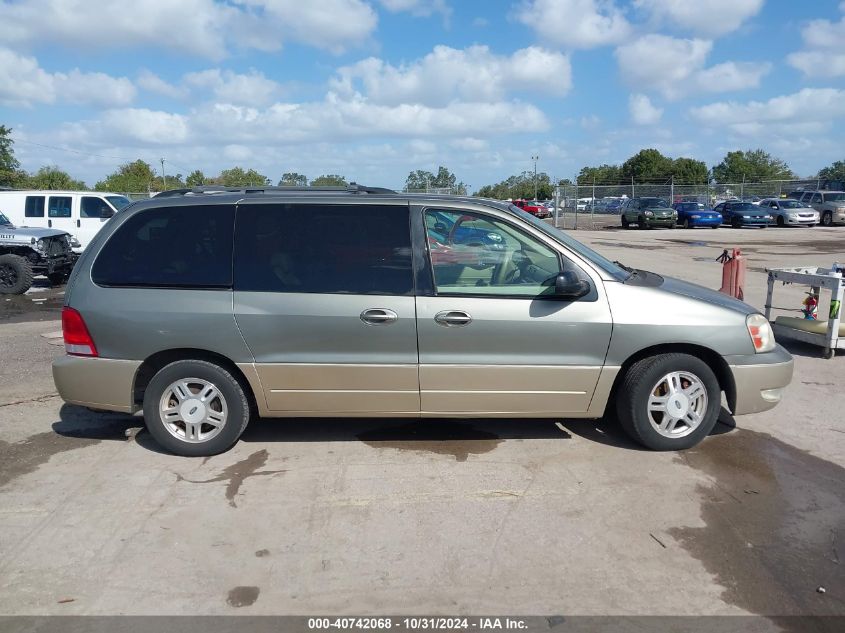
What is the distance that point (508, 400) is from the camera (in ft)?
15.7

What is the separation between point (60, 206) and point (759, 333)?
16.9 metres

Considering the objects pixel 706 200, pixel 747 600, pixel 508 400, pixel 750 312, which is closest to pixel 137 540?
pixel 508 400

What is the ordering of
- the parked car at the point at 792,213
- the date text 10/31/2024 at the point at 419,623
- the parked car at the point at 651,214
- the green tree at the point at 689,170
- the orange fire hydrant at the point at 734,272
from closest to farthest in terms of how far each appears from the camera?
1. the date text 10/31/2024 at the point at 419,623
2. the orange fire hydrant at the point at 734,272
3. the parked car at the point at 792,213
4. the parked car at the point at 651,214
5. the green tree at the point at 689,170

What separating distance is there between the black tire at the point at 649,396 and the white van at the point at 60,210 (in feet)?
50.9

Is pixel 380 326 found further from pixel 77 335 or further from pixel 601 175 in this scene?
pixel 601 175

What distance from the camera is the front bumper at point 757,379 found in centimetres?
480

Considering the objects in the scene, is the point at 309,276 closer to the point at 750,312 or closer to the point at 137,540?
the point at 137,540

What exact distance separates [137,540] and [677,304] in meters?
3.70

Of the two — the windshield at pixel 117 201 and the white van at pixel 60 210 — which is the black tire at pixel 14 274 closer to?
the white van at pixel 60 210

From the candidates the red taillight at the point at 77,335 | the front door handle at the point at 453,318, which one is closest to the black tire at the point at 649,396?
the front door handle at the point at 453,318

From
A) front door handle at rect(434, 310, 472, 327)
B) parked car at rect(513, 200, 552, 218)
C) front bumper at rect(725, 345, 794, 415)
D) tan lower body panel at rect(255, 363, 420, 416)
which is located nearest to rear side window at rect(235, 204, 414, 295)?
front door handle at rect(434, 310, 472, 327)

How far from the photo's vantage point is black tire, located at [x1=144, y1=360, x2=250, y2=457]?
4.81m

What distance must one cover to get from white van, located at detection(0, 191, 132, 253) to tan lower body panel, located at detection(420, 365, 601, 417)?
14820mm

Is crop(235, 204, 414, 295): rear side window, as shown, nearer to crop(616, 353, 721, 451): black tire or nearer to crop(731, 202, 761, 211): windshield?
crop(616, 353, 721, 451): black tire
